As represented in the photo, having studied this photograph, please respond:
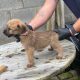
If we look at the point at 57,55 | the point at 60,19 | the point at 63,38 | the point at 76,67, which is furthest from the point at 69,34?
the point at 60,19

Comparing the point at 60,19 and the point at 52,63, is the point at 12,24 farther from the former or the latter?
the point at 60,19

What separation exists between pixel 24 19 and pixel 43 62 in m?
2.03

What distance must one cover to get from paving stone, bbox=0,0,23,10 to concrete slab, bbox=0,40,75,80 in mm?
1274

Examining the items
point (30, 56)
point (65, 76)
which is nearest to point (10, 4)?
point (65, 76)

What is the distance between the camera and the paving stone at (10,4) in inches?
175

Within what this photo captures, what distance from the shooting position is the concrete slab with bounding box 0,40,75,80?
245 centimetres

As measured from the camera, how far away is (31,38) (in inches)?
113

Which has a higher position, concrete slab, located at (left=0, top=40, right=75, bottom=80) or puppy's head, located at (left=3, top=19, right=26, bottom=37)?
puppy's head, located at (left=3, top=19, right=26, bottom=37)

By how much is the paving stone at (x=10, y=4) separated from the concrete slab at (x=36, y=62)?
4.18ft

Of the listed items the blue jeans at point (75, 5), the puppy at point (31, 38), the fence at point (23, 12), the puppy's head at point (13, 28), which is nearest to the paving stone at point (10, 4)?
the fence at point (23, 12)

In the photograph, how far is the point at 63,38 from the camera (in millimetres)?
3113

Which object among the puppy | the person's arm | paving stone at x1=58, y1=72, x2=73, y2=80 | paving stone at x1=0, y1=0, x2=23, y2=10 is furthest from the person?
paving stone at x1=0, y1=0, x2=23, y2=10

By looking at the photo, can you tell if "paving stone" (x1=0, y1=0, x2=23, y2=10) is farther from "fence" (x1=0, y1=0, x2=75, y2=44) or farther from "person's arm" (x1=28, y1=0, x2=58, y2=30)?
"person's arm" (x1=28, y1=0, x2=58, y2=30)

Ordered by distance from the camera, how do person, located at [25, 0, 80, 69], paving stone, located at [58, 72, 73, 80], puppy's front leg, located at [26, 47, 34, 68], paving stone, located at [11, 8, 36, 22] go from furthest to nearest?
1. paving stone, located at [11, 8, 36, 22]
2. paving stone, located at [58, 72, 73, 80]
3. person, located at [25, 0, 80, 69]
4. puppy's front leg, located at [26, 47, 34, 68]
